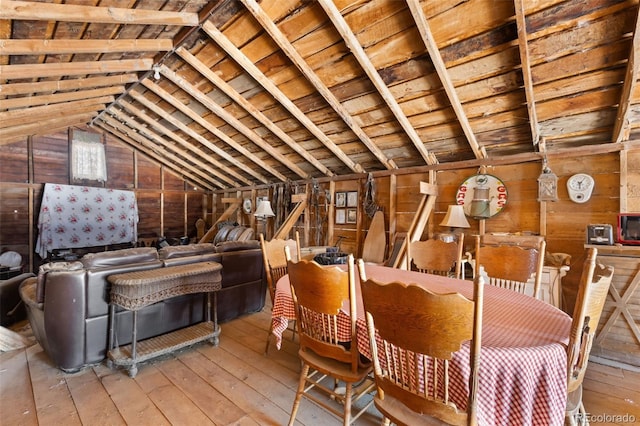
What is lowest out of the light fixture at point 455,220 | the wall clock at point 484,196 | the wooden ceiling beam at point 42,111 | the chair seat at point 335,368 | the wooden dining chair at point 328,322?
the chair seat at point 335,368

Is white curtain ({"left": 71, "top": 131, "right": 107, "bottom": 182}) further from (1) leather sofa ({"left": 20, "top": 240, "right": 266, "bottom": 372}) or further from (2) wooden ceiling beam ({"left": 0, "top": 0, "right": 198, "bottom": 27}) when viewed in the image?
(2) wooden ceiling beam ({"left": 0, "top": 0, "right": 198, "bottom": 27})

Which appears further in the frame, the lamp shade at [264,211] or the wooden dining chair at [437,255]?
the lamp shade at [264,211]

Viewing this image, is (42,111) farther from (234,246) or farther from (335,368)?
(335,368)

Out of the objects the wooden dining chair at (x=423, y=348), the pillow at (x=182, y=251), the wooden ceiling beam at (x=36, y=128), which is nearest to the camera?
the wooden dining chair at (x=423, y=348)

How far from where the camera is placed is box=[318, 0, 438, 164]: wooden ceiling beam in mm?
2414

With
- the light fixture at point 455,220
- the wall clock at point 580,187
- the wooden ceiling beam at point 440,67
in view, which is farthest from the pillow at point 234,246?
the wall clock at point 580,187

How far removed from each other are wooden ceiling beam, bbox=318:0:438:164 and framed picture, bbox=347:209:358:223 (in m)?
1.65

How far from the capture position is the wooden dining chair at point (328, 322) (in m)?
1.41

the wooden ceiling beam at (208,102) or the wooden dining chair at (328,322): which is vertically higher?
the wooden ceiling beam at (208,102)

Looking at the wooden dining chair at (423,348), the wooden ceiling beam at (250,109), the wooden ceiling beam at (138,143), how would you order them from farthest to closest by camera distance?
the wooden ceiling beam at (138,143) < the wooden ceiling beam at (250,109) < the wooden dining chair at (423,348)

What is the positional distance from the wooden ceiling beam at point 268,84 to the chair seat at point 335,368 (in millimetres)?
2979

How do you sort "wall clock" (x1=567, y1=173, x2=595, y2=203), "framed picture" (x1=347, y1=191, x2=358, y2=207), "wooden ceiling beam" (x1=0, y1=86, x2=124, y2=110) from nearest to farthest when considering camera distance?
"wall clock" (x1=567, y1=173, x2=595, y2=203)
"wooden ceiling beam" (x1=0, y1=86, x2=124, y2=110)
"framed picture" (x1=347, y1=191, x2=358, y2=207)

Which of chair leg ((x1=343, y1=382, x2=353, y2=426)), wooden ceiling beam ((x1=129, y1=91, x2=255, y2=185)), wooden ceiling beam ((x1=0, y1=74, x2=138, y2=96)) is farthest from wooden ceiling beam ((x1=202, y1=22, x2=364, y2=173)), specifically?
chair leg ((x1=343, y1=382, x2=353, y2=426))

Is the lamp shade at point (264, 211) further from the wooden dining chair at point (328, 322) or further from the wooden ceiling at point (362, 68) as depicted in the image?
the wooden dining chair at point (328, 322)
